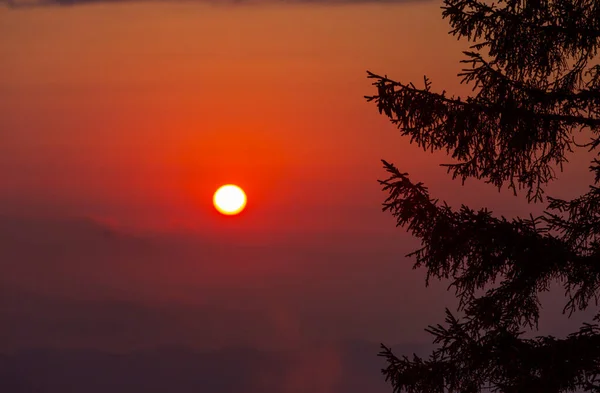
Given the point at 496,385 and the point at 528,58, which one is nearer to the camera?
the point at 496,385

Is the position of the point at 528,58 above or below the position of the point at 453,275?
above

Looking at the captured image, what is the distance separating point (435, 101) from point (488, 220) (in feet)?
4.61

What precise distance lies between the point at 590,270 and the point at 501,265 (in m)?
0.91

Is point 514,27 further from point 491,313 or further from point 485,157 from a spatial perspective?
point 491,313

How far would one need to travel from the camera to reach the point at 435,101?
950cm

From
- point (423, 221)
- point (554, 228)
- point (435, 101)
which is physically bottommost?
point (554, 228)

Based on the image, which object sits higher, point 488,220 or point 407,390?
point 488,220

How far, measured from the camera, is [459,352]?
940cm

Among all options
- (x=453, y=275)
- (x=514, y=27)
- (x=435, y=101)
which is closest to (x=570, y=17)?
(x=514, y=27)

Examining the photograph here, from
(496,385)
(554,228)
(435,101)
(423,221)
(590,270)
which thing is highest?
(435,101)

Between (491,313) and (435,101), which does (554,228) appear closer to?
(491,313)

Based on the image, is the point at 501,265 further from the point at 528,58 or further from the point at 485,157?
the point at 528,58

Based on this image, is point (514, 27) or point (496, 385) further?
point (514, 27)

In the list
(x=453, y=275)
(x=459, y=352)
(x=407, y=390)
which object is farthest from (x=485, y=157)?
(x=407, y=390)
